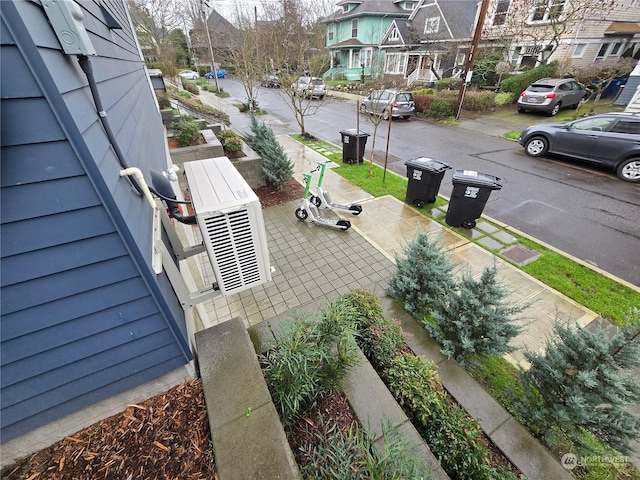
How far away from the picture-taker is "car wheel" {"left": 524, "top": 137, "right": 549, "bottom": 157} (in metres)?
8.94

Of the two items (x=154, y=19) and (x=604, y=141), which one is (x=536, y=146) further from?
(x=154, y=19)

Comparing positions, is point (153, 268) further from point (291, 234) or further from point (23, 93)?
point (291, 234)

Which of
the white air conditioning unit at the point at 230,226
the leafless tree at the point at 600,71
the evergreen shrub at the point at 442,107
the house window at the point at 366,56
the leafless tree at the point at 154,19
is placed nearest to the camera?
the white air conditioning unit at the point at 230,226

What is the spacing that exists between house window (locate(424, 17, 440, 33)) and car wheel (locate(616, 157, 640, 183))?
23286mm

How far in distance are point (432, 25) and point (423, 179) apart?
26.7 meters

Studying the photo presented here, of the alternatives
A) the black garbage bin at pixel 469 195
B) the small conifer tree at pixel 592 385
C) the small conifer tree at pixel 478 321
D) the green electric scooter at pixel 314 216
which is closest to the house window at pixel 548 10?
the black garbage bin at pixel 469 195

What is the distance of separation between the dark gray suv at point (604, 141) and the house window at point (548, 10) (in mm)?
10710

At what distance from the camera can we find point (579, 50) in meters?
16.4

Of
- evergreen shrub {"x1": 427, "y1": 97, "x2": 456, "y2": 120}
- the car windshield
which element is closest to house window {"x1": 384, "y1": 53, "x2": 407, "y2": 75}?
evergreen shrub {"x1": 427, "y1": 97, "x2": 456, "y2": 120}

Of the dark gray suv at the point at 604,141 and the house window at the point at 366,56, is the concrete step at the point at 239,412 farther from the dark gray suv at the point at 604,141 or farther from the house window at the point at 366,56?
the house window at the point at 366,56

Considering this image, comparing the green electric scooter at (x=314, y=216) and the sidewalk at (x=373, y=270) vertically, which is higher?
the green electric scooter at (x=314, y=216)

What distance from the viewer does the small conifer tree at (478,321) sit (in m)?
2.56

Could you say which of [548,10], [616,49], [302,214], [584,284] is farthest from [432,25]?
[584,284]

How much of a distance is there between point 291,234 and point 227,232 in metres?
3.19
